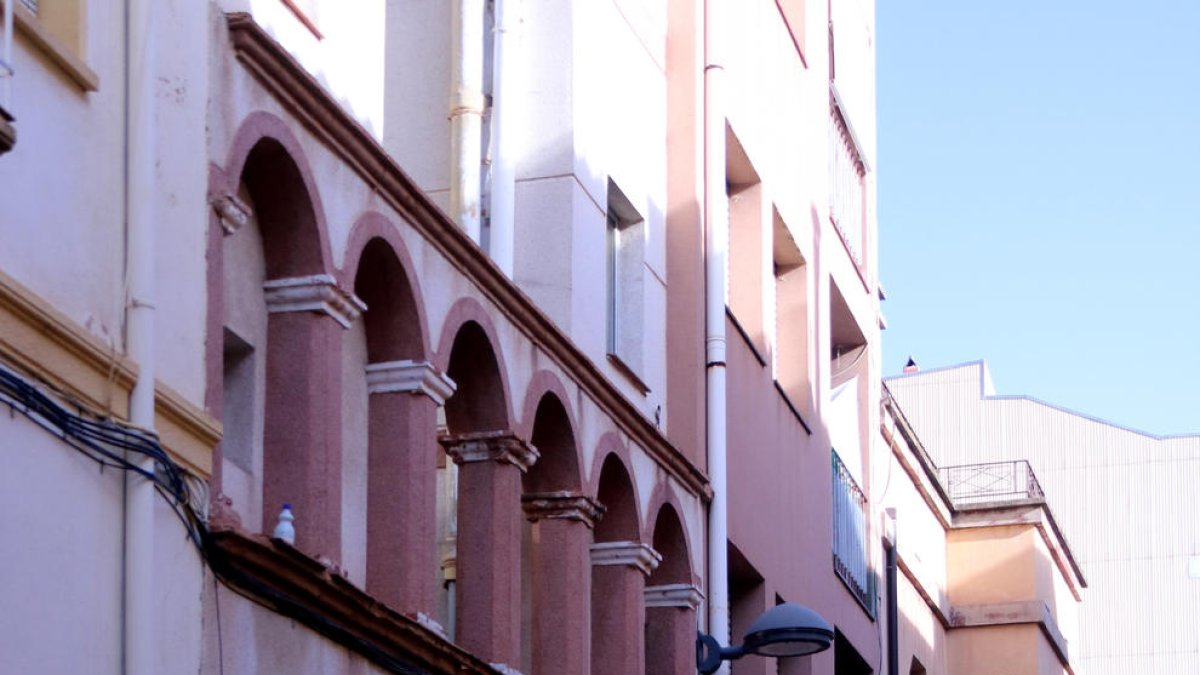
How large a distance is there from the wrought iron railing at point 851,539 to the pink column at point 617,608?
8.07 metres

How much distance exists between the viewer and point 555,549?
59.3ft

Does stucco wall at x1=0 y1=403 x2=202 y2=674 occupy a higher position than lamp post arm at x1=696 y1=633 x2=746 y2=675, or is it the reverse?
lamp post arm at x1=696 y1=633 x2=746 y2=675

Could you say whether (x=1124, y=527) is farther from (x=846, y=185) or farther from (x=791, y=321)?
(x=791, y=321)

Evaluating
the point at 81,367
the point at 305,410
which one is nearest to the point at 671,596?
the point at 305,410

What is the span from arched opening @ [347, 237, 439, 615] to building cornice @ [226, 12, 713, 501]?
40 centimetres

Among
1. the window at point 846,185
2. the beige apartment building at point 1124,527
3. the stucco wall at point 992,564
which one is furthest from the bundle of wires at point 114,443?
the beige apartment building at point 1124,527

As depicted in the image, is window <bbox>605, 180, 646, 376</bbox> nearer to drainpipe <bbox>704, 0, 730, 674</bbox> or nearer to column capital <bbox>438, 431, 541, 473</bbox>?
drainpipe <bbox>704, 0, 730, 674</bbox>

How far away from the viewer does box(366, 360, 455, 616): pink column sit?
15.0 metres

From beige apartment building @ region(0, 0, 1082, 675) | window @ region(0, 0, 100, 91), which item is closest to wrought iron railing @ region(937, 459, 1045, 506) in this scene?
beige apartment building @ region(0, 0, 1082, 675)

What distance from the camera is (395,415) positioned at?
605 inches

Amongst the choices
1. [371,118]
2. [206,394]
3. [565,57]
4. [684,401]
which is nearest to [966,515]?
[684,401]

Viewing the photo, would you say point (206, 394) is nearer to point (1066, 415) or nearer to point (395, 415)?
point (395, 415)

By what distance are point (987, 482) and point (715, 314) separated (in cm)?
2274

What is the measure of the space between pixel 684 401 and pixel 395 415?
6.62 metres
